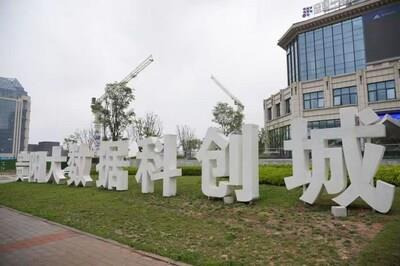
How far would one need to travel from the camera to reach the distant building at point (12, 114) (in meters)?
3.45

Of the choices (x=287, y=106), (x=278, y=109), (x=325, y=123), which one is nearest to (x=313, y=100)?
(x=325, y=123)

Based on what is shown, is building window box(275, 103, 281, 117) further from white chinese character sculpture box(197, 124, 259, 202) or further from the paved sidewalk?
the paved sidewalk

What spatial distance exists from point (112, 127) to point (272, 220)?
89.1 ft

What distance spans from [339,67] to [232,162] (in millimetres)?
40609

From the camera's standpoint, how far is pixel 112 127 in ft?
103

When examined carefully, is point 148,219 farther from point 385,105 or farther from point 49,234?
point 385,105

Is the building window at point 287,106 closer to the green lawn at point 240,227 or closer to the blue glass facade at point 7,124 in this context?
the green lawn at point 240,227

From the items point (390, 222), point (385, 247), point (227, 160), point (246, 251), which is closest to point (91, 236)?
point (246, 251)

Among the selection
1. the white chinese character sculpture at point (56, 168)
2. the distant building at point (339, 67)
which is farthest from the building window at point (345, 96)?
the white chinese character sculpture at point (56, 168)

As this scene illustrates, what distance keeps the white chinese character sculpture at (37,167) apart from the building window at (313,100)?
33.4m

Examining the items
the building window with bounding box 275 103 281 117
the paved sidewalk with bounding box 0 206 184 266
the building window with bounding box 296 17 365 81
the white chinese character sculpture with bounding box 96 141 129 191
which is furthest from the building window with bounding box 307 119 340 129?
the paved sidewalk with bounding box 0 206 184 266

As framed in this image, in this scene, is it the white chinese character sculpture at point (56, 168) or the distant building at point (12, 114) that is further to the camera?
the white chinese character sculpture at point (56, 168)

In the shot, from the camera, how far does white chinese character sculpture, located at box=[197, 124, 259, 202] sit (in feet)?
29.0

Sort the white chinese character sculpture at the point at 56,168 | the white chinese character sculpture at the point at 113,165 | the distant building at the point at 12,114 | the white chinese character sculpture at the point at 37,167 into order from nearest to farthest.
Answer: the distant building at the point at 12,114 → the white chinese character sculpture at the point at 113,165 → the white chinese character sculpture at the point at 56,168 → the white chinese character sculpture at the point at 37,167
